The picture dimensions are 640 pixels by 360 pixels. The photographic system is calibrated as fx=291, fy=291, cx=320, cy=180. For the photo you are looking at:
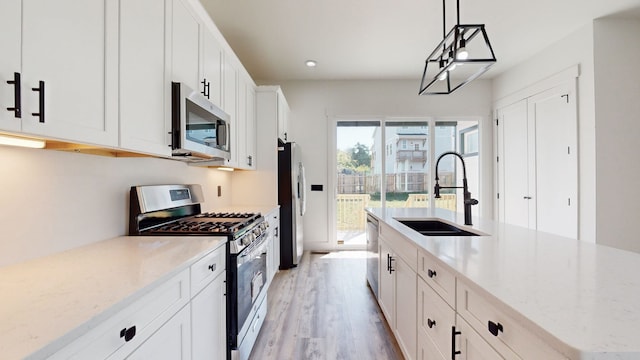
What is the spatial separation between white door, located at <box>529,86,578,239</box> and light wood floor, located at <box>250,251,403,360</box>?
260cm

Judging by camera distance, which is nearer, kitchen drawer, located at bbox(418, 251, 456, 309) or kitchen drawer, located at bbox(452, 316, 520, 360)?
kitchen drawer, located at bbox(452, 316, 520, 360)

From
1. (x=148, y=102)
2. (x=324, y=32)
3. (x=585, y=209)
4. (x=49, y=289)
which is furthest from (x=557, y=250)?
(x=324, y=32)

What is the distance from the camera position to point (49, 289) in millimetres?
847

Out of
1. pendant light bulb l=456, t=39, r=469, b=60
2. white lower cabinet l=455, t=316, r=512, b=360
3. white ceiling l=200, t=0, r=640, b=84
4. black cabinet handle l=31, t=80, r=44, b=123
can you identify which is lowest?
white lower cabinet l=455, t=316, r=512, b=360

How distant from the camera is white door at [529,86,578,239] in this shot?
137 inches

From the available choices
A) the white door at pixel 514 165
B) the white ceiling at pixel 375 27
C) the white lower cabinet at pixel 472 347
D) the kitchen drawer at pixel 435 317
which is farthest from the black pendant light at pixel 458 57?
the white lower cabinet at pixel 472 347

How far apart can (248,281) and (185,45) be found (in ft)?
5.08

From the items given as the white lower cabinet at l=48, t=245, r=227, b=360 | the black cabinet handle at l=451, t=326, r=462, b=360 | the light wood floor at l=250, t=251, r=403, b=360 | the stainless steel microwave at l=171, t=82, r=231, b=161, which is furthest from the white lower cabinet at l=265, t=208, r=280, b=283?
the black cabinet handle at l=451, t=326, r=462, b=360

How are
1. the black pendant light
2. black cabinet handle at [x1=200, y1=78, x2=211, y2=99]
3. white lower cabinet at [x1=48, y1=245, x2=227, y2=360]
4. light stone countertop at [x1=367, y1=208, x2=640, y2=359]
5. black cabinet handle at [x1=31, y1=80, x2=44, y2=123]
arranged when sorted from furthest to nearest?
1. black cabinet handle at [x1=200, y1=78, x2=211, y2=99]
2. the black pendant light
3. black cabinet handle at [x1=31, y1=80, x2=44, y2=123]
4. white lower cabinet at [x1=48, y1=245, x2=227, y2=360]
5. light stone countertop at [x1=367, y1=208, x2=640, y2=359]

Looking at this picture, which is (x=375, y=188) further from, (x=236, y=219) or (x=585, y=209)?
(x=236, y=219)

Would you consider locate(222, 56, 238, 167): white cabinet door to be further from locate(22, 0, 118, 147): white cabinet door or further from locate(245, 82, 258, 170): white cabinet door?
locate(22, 0, 118, 147): white cabinet door

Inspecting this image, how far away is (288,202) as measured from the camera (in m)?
3.85

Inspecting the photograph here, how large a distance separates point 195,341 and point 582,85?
14.7ft

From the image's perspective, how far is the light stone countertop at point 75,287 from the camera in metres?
0.61
